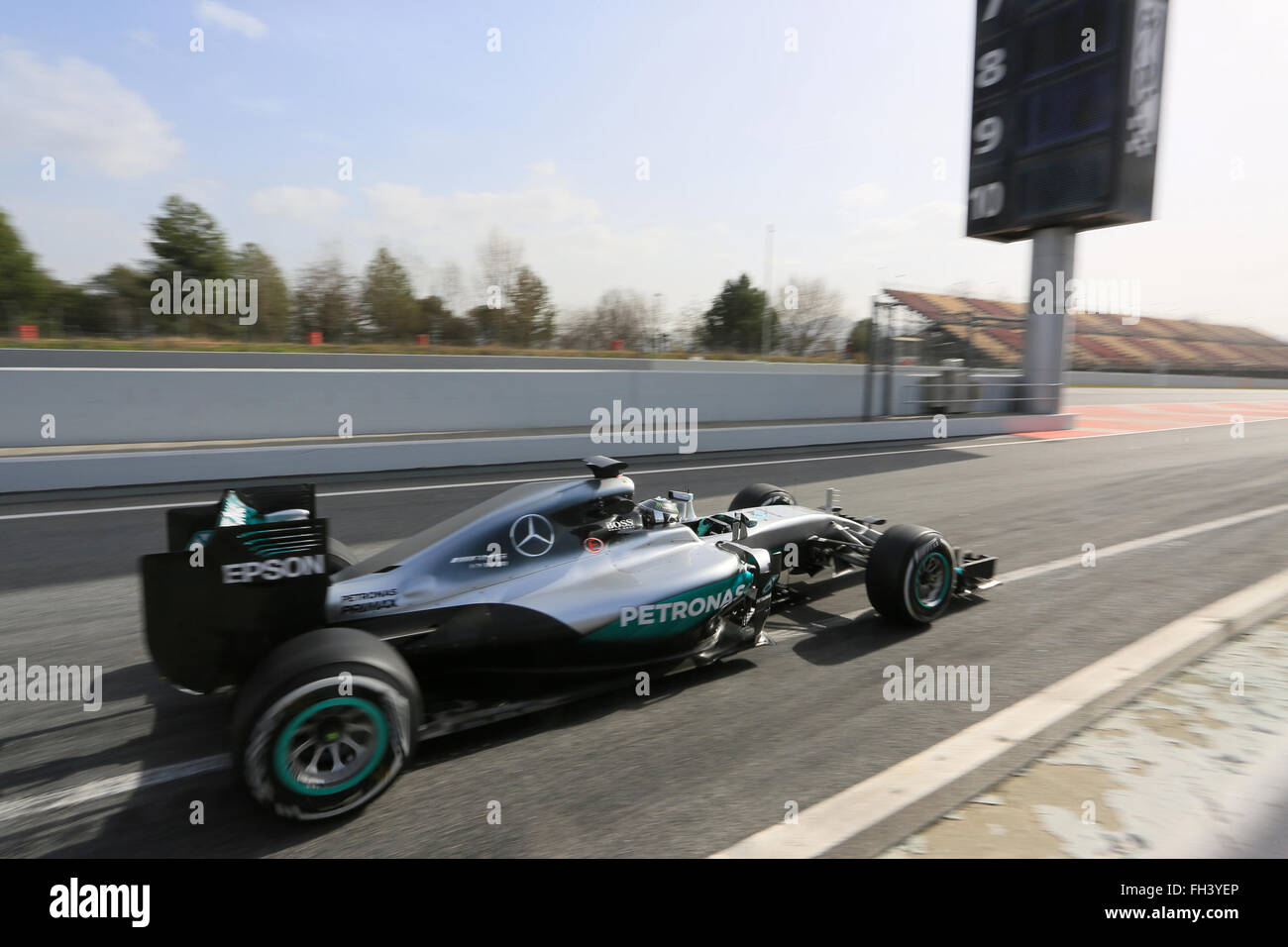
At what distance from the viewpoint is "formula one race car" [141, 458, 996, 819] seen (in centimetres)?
288

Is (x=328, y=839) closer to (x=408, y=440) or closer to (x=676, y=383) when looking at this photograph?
(x=408, y=440)

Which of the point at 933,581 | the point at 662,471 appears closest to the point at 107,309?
the point at 662,471

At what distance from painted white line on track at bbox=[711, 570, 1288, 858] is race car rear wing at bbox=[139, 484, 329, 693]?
78.5 inches

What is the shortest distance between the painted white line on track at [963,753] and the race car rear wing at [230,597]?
6.54ft

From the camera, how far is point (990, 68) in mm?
17312

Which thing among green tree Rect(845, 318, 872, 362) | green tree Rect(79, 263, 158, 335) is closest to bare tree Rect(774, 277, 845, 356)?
green tree Rect(845, 318, 872, 362)

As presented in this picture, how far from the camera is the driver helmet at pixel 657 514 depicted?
14.0 ft

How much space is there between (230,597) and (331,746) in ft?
2.44

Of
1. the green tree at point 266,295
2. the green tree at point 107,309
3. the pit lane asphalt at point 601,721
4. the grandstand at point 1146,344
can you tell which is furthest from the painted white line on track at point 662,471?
the green tree at point 107,309

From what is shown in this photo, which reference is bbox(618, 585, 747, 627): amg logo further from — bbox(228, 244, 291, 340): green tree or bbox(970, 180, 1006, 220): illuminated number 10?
bbox(228, 244, 291, 340): green tree

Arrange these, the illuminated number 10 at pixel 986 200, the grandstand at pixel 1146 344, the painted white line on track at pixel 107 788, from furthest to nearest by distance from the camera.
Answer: the grandstand at pixel 1146 344 → the illuminated number 10 at pixel 986 200 → the painted white line on track at pixel 107 788

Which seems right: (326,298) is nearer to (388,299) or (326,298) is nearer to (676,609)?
(388,299)

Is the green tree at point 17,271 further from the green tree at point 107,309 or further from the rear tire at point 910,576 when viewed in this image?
the rear tire at point 910,576
